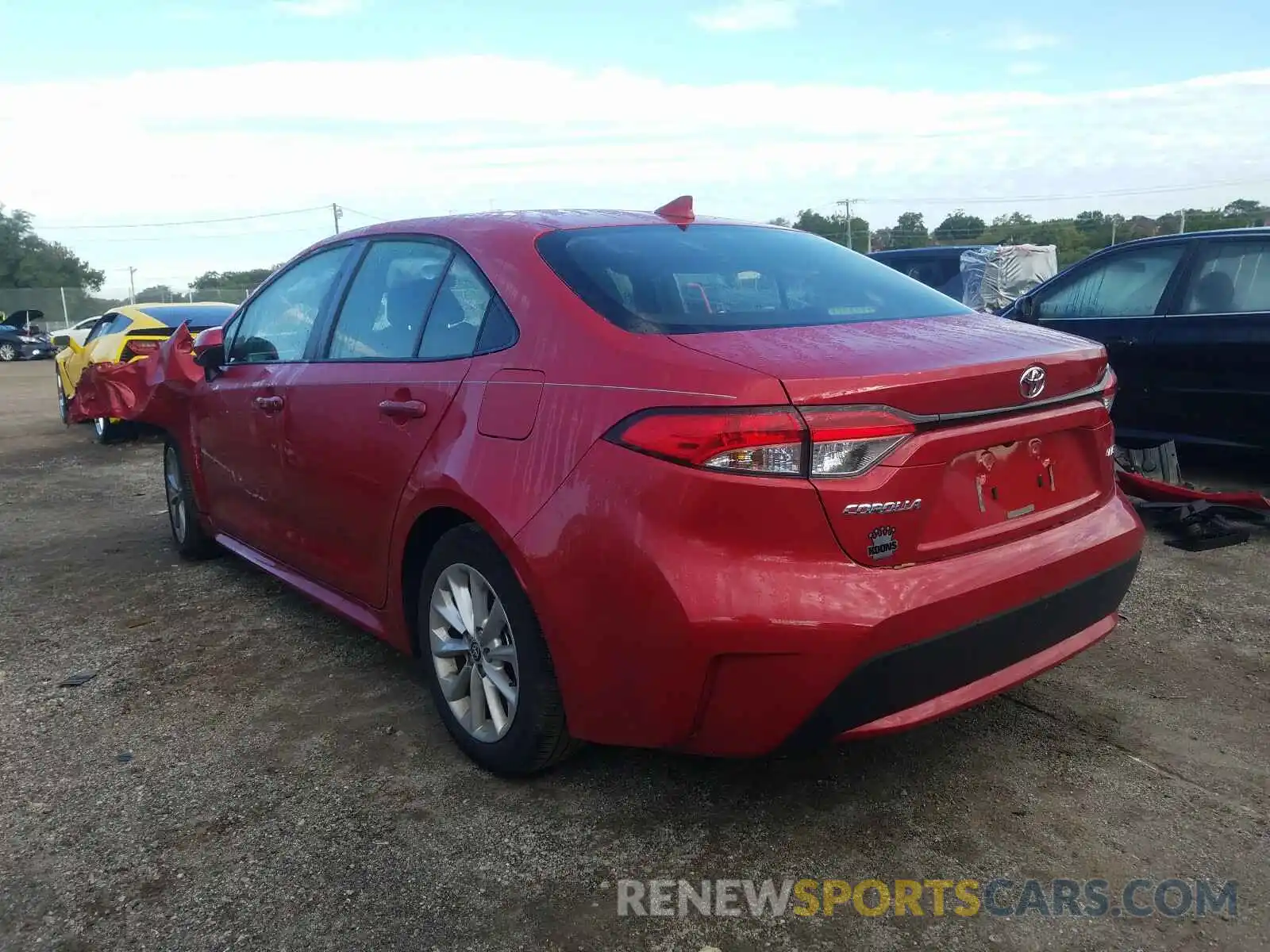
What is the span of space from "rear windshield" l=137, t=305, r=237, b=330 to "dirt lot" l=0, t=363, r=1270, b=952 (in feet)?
21.9

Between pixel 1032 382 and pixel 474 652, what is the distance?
1651mm

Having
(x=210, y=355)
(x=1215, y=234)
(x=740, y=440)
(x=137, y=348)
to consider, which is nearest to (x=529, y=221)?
(x=740, y=440)

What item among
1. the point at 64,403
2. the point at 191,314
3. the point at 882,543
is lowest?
the point at 64,403

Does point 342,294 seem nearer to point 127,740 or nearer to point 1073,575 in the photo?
point 127,740

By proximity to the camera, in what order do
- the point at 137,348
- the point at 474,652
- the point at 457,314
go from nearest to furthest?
the point at 474,652 < the point at 457,314 < the point at 137,348

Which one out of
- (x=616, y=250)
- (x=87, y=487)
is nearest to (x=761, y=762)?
(x=616, y=250)

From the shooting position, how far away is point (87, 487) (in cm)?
771

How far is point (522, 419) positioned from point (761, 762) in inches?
48.2

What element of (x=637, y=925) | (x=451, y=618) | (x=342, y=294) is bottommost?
(x=637, y=925)

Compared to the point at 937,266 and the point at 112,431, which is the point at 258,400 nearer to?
the point at 112,431

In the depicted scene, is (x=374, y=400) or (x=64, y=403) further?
(x=64, y=403)

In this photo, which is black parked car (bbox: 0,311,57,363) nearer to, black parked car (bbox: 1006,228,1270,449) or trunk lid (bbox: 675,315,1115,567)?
black parked car (bbox: 1006,228,1270,449)

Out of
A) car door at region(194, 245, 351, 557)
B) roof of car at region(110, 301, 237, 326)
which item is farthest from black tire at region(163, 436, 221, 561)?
roof of car at region(110, 301, 237, 326)

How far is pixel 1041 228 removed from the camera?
29.4 metres
